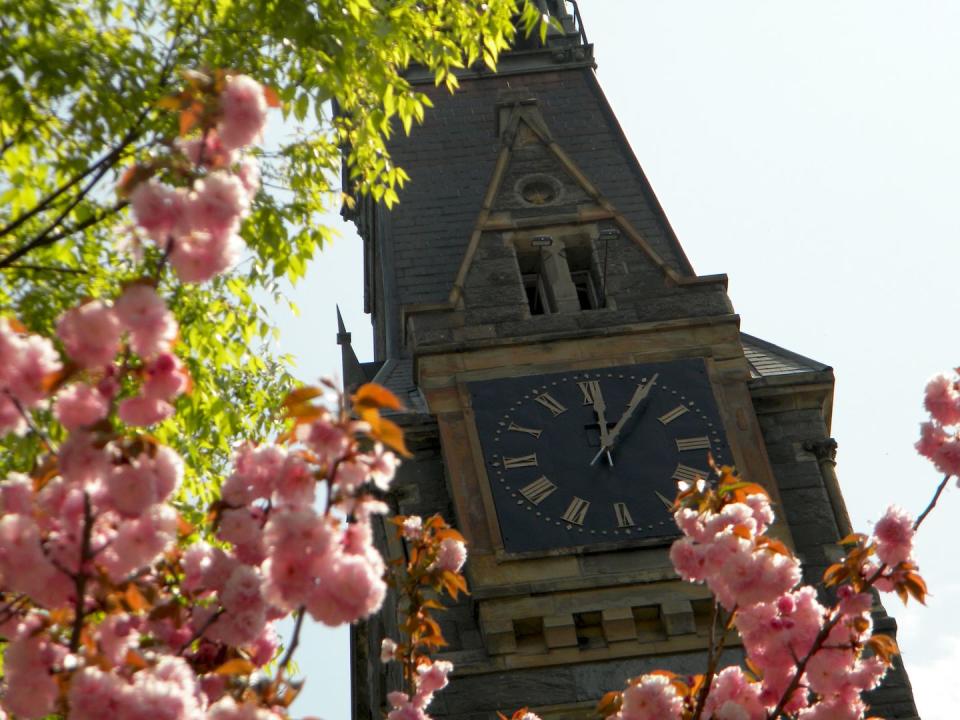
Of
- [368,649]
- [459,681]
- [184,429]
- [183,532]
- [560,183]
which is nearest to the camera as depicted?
[183,532]

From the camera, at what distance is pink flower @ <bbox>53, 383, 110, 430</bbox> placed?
18.7ft

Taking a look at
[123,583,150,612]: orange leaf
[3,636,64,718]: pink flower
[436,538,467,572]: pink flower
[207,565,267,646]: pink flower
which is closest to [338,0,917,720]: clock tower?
[436,538,467,572]: pink flower

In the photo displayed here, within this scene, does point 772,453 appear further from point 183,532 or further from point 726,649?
point 183,532

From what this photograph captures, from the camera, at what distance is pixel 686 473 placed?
1880cm

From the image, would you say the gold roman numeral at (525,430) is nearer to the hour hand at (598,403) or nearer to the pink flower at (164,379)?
the hour hand at (598,403)

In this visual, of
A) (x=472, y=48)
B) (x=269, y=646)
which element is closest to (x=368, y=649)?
(x=472, y=48)

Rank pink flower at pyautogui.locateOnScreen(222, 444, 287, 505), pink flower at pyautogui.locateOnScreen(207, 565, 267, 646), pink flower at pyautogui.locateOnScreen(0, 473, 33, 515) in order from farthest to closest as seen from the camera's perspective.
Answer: pink flower at pyautogui.locateOnScreen(222, 444, 287, 505), pink flower at pyautogui.locateOnScreen(207, 565, 267, 646), pink flower at pyautogui.locateOnScreen(0, 473, 33, 515)

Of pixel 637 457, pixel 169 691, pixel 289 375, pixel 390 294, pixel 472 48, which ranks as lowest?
pixel 169 691

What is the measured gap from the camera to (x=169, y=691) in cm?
547

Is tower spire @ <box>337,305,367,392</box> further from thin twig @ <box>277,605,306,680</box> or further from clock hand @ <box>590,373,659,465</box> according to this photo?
thin twig @ <box>277,605,306,680</box>

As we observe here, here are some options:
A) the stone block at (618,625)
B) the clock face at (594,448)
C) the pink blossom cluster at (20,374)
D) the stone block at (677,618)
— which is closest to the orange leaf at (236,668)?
the pink blossom cluster at (20,374)

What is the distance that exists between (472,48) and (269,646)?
18.2 feet

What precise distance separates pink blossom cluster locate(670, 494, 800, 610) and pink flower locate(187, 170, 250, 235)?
335 centimetres

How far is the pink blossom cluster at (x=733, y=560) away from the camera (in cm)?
818
